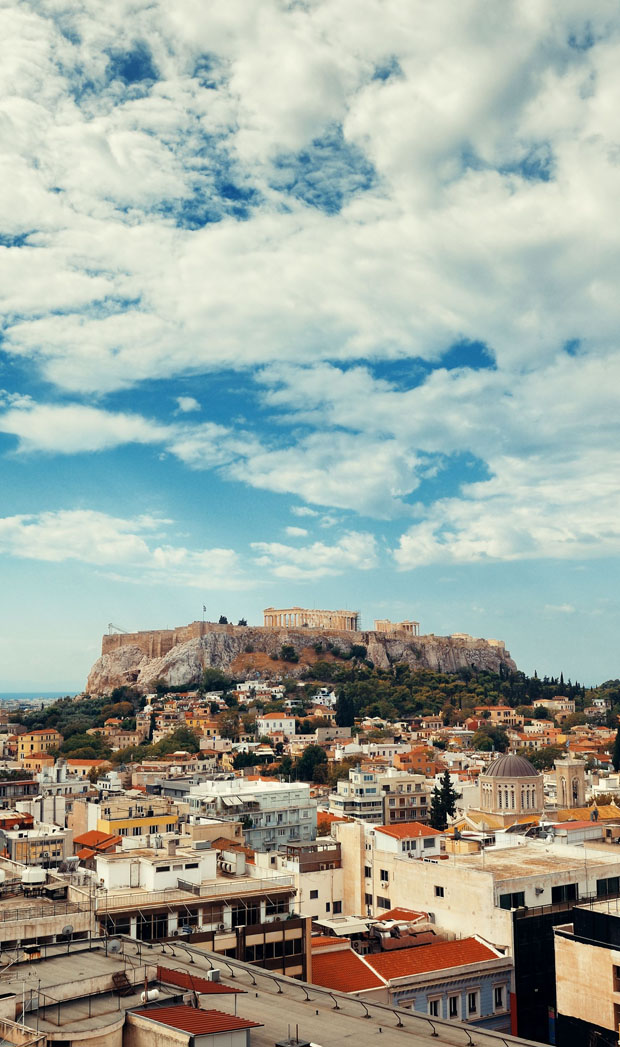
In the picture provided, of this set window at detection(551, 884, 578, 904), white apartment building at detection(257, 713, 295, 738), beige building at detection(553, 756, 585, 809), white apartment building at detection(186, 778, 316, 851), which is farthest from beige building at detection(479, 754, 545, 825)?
white apartment building at detection(257, 713, 295, 738)

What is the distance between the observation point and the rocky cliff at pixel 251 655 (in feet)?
547

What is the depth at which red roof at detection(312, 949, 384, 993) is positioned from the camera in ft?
90.5

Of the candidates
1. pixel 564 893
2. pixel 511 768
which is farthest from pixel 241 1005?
pixel 511 768

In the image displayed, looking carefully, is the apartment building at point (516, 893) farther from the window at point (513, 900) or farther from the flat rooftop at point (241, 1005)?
the flat rooftop at point (241, 1005)

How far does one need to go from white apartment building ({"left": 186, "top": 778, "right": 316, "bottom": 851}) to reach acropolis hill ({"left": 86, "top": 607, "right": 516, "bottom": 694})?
330 feet

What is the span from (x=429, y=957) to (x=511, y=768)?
1784 inches

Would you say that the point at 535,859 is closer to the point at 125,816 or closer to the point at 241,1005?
the point at 241,1005

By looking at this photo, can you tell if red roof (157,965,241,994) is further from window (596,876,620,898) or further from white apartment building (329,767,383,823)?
white apartment building (329,767,383,823)

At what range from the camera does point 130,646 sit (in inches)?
7165

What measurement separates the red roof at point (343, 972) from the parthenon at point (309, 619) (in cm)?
16154

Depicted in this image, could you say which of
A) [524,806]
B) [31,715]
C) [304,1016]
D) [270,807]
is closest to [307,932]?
[304,1016]

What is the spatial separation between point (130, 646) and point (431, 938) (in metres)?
151

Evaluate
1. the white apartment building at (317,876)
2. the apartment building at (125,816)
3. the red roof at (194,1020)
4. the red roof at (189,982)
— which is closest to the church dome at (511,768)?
the apartment building at (125,816)

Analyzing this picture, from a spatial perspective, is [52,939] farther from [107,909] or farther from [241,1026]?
[241,1026]
